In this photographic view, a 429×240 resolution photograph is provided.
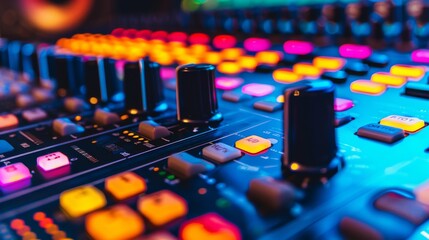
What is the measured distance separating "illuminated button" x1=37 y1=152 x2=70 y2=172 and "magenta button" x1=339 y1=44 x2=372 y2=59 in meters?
0.67

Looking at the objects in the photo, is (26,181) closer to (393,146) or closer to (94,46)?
(393,146)

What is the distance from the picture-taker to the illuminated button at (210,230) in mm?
387

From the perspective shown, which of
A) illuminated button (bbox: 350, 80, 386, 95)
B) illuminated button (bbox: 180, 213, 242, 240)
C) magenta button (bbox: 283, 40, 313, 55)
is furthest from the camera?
magenta button (bbox: 283, 40, 313, 55)

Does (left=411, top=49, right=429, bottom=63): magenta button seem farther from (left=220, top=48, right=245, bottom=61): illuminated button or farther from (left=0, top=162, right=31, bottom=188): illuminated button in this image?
(left=0, top=162, right=31, bottom=188): illuminated button

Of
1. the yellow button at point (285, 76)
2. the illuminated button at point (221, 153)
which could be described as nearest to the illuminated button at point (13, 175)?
the illuminated button at point (221, 153)

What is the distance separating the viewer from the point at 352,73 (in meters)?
0.89

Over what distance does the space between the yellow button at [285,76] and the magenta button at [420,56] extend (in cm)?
22

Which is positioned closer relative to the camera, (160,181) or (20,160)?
(160,181)

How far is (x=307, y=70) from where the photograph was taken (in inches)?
36.7

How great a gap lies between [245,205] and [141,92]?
1.38ft

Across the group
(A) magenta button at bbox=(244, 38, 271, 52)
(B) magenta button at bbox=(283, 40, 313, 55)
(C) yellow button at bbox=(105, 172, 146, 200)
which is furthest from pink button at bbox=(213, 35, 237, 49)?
(C) yellow button at bbox=(105, 172, 146, 200)

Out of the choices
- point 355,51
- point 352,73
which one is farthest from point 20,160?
point 355,51

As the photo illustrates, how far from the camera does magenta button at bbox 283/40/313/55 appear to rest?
1.10 m

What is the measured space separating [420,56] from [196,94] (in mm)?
468
